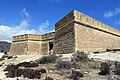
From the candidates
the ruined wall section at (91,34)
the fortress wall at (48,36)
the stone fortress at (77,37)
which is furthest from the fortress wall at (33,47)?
the ruined wall section at (91,34)

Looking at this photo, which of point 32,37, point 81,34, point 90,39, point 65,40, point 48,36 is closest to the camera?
point 81,34

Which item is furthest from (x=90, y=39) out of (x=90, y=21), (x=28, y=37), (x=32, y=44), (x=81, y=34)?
(x=28, y=37)

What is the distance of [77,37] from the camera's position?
2247cm

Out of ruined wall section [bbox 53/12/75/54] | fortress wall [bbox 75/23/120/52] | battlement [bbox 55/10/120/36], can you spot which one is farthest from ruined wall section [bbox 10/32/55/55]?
fortress wall [bbox 75/23/120/52]

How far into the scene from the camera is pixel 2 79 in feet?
39.4

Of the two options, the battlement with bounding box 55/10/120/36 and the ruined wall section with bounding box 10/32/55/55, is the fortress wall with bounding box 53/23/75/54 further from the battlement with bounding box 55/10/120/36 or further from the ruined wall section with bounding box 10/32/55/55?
the ruined wall section with bounding box 10/32/55/55

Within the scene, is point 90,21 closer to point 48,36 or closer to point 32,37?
point 48,36

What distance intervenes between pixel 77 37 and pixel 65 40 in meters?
2.77

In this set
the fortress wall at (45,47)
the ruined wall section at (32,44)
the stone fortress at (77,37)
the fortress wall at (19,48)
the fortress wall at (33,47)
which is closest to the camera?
the stone fortress at (77,37)

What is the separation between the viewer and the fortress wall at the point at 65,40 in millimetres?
22920

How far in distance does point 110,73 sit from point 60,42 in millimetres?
14731

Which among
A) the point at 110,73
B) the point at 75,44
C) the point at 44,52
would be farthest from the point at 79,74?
the point at 44,52

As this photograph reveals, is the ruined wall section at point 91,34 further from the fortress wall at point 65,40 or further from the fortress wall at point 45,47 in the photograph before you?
the fortress wall at point 45,47

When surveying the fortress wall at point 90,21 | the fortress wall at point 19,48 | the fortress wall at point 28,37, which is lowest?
the fortress wall at point 19,48
